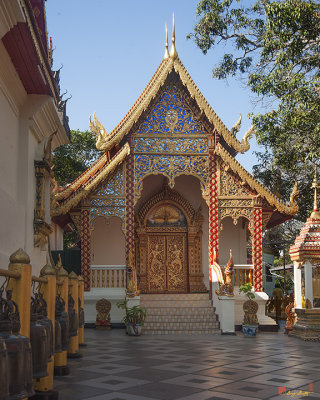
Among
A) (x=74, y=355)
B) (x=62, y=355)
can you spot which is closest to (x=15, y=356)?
(x=62, y=355)

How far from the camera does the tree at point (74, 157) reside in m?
22.3

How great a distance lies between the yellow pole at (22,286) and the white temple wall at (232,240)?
10968mm

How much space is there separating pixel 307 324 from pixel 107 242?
5.60 metres

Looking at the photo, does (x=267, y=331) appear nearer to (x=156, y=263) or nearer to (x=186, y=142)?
(x=156, y=263)

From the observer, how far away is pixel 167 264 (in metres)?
14.1

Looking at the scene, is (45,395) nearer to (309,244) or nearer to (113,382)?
(113,382)

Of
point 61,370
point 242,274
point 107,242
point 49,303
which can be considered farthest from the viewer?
point 107,242

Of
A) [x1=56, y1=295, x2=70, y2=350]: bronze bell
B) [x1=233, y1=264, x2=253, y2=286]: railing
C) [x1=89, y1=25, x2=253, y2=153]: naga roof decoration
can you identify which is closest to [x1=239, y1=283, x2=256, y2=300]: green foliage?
[x1=233, y1=264, x2=253, y2=286]: railing

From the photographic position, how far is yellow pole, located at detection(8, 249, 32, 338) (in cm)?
330

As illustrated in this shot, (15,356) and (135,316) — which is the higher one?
(15,356)

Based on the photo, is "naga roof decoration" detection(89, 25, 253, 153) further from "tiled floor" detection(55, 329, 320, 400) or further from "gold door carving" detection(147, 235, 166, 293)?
"tiled floor" detection(55, 329, 320, 400)

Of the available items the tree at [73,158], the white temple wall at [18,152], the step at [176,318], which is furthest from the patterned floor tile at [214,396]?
the tree at [73,158]

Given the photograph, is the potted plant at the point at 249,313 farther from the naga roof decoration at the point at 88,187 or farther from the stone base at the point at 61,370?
the stone base at the point at 61,370

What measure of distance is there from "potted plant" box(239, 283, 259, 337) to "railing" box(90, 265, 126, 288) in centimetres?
267
